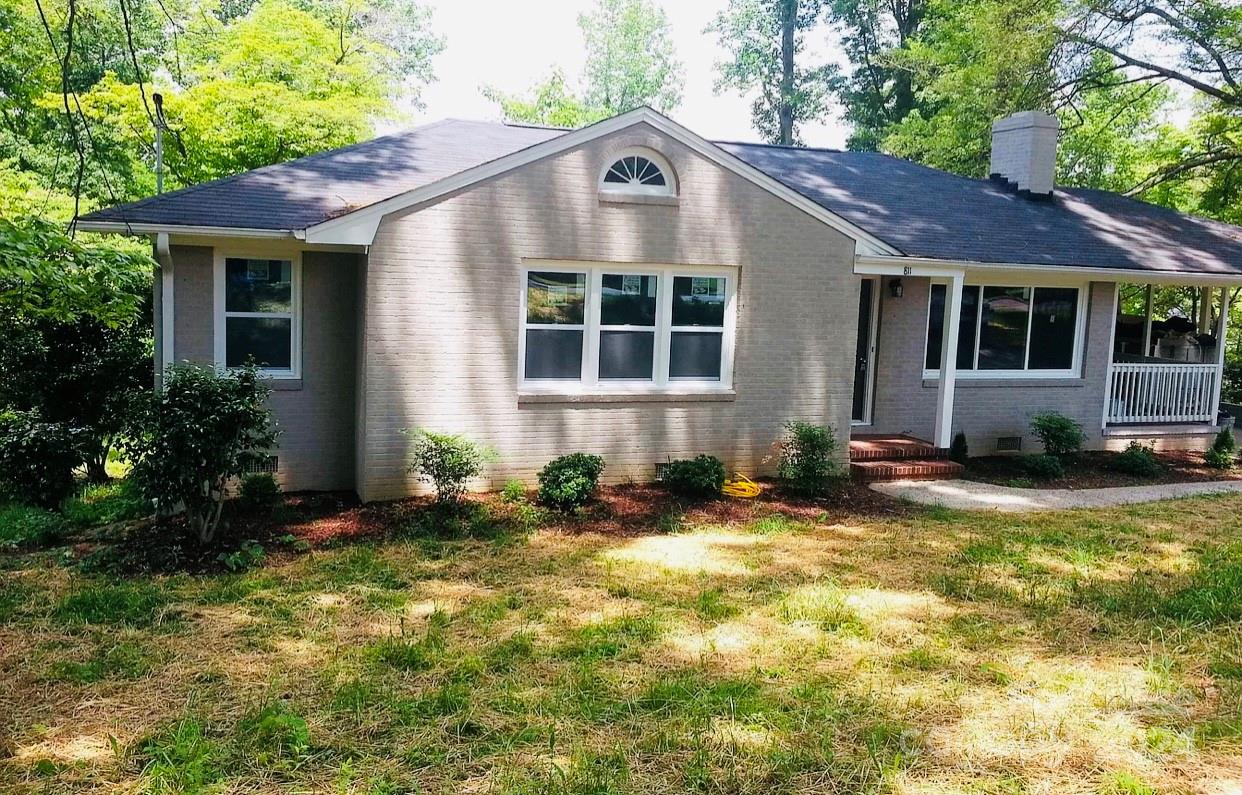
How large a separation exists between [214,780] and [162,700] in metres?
1.09

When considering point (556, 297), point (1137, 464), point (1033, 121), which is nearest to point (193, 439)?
point (556, 297)

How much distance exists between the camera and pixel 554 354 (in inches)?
427

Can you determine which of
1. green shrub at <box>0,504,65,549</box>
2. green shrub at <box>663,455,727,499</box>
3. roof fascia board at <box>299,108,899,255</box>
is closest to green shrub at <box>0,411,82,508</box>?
green shrub at <box>0,504,65,549</box>

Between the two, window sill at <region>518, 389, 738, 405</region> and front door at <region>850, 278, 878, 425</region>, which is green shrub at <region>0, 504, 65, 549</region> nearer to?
window sill at <region>518, 389, 738, 405</region>

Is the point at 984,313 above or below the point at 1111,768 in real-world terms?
above

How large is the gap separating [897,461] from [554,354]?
16.6ft

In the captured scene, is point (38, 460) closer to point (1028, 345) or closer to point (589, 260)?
point (589, 260)

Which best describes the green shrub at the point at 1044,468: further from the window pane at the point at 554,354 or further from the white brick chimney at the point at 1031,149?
the window pane at the point at 554,354

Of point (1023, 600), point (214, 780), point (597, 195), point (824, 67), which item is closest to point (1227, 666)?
point (1023, 600)

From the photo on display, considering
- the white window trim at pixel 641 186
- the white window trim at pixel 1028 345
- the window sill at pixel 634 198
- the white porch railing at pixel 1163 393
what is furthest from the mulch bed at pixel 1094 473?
the white window trim at pixel 641 186

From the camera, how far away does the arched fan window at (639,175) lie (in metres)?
10.8

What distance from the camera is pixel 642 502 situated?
10.5 meters

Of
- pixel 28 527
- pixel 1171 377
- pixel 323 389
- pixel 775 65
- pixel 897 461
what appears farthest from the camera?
pixel 775 65

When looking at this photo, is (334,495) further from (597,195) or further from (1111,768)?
(1111,768)
